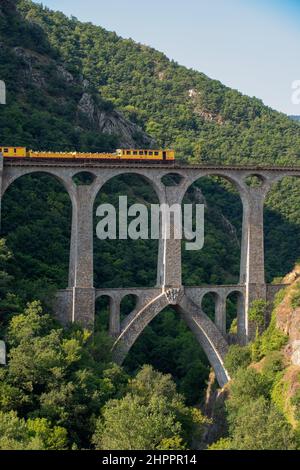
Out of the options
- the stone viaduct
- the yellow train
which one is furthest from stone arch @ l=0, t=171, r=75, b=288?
the yellow train

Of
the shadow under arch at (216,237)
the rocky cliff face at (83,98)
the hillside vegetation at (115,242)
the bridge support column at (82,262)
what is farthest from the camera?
the rocky cliff face at (83,98)

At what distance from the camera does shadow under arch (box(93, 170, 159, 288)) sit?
2497 inches

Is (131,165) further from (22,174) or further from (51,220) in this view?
(51,220)

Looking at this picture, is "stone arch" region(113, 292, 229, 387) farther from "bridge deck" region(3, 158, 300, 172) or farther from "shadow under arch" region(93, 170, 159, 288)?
"bridge deck" region(3, 158, 300, 172)

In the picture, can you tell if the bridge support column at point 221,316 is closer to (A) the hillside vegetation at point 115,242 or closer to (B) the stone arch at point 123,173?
(A) the hillside vegetation at point 115,242

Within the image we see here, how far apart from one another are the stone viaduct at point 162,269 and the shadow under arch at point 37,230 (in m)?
1.24

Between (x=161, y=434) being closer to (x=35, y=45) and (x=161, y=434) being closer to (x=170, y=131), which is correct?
(x=35, y=45)

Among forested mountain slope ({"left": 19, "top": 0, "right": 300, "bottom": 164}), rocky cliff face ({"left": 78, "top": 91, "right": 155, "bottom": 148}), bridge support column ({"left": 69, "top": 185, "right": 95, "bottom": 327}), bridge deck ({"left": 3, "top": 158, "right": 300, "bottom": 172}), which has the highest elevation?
forested mountain slope ({"left": 19, "top": 0, "right": 300, "bottom": 164})

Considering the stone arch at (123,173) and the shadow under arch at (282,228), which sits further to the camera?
the shadow under arch at (282,228)

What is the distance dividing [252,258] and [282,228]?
2214cm

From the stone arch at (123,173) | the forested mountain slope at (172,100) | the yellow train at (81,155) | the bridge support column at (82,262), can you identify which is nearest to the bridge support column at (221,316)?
the stone arch at (123,173)

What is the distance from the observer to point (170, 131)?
313ft

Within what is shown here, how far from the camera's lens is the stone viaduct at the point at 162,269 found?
52688 mm
